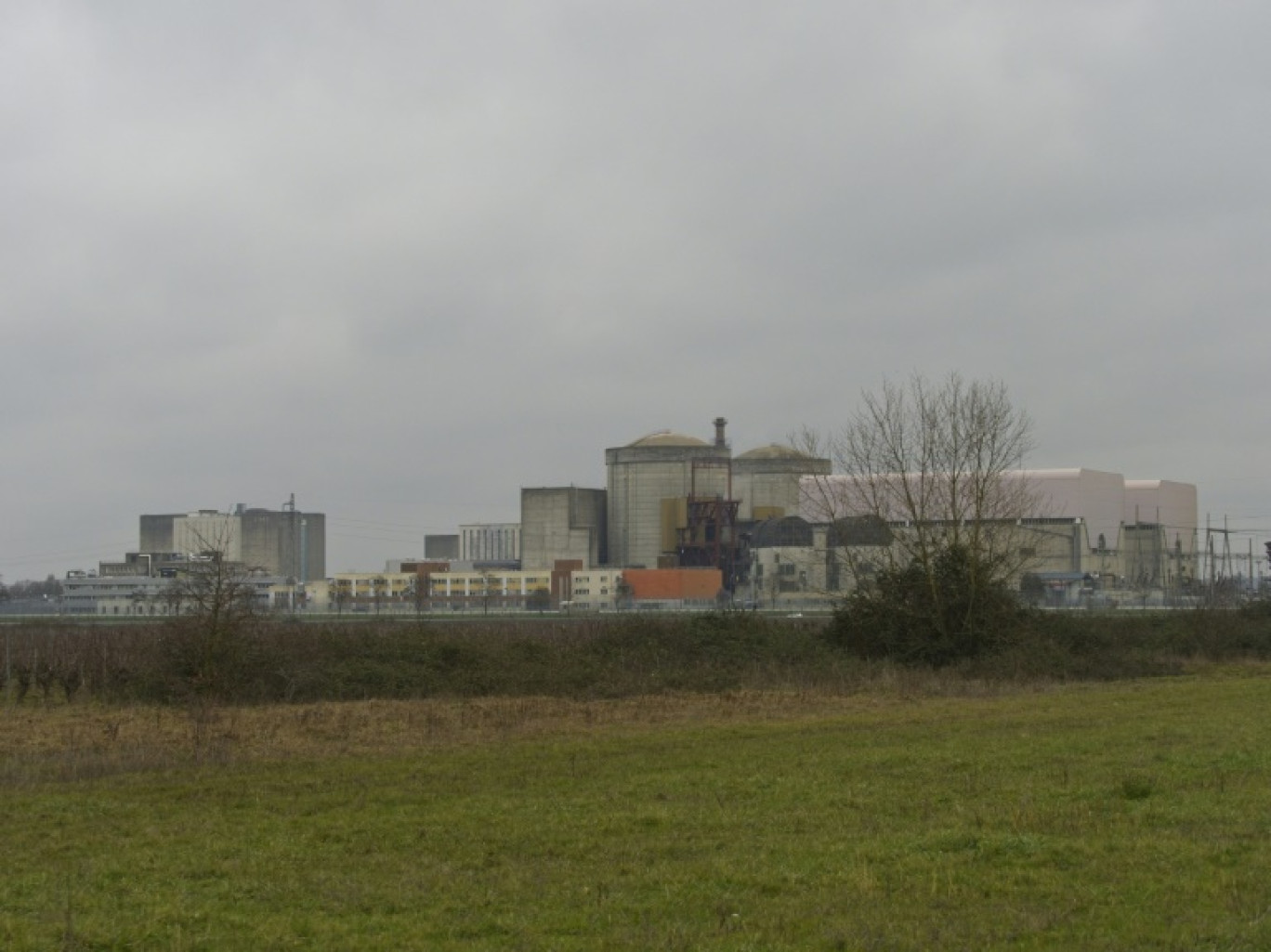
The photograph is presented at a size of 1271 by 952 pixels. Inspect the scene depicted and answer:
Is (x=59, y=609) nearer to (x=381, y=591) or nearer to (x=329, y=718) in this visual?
(x=381, y=591)

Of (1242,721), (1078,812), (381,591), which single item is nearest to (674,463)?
(381,591)

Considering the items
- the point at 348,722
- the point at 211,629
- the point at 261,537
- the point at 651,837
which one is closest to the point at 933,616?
the point at 348,722

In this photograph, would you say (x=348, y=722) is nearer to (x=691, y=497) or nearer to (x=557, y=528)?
(x=691, y=497)

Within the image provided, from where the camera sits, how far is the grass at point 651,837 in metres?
8.41

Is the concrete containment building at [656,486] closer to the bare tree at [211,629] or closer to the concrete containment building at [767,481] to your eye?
the concrete containment building at [767,481]

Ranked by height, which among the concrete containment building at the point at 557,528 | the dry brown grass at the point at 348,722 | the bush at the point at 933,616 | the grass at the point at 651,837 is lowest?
the dry brown grass at the point at 348,722

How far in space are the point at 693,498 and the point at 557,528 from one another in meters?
12.2

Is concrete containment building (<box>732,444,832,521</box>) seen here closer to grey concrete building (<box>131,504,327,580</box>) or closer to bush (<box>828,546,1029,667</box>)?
grey concrete building (<box>131,504,327,580</box>)

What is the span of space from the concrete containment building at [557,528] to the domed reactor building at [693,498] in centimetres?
192

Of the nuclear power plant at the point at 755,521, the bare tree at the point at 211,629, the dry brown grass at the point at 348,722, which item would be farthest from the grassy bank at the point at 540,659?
the nuclear power plant at the point at 755,521

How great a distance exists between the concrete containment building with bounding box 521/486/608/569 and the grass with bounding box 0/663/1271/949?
276ft

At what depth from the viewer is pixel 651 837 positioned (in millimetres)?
11594

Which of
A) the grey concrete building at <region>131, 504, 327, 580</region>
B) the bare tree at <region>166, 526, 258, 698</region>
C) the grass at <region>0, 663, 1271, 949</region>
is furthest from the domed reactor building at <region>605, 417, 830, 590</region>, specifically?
the grass at <region>0, 663, 1271, 949</region>

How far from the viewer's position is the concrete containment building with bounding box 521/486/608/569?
106 meters
